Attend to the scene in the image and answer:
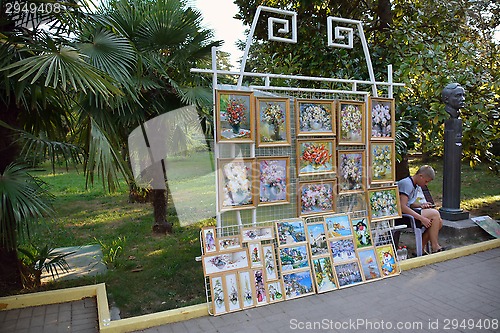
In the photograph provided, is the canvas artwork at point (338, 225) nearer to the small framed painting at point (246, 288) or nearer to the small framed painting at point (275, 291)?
the small framed painting at point (275, 291)

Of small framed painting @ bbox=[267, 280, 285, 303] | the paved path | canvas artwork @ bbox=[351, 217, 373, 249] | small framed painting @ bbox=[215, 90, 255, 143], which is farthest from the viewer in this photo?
canvas artwork @ bbox=[351, 217, 373, 249]

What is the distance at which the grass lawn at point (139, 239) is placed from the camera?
430cm

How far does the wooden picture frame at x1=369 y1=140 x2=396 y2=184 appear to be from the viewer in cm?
461

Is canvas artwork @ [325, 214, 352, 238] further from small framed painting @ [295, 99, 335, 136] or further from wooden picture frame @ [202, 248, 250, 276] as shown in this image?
wooden picture frame @ [202, 248, 250, 276]

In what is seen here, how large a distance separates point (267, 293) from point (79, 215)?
6.81 metres

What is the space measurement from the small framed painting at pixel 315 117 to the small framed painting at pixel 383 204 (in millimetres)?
988

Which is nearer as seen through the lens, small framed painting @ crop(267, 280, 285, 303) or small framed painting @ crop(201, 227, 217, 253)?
small framed painting @ crop(201, 227, 217, 253)

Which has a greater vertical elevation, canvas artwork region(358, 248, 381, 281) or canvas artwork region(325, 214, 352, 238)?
canvas artwork region(325, 214, 352, 238)

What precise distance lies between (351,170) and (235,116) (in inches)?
62.5

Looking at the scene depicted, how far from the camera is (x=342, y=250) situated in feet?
14.1

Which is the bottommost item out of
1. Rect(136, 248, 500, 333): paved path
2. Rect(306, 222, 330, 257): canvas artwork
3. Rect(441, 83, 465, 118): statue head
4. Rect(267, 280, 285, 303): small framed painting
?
Rect(136, 248, 500, 333): paved path

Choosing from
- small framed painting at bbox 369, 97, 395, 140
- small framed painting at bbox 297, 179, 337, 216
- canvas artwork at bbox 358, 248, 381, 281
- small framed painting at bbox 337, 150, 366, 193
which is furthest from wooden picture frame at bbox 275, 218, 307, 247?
small framed painting at bbox 369, 97, 395, 140

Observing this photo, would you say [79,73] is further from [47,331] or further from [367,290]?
[367,290]

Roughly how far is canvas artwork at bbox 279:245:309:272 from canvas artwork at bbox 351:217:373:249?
71 cm
